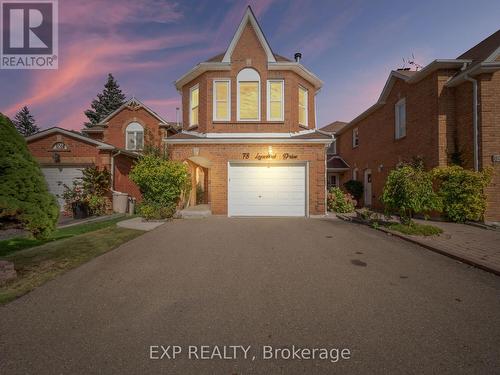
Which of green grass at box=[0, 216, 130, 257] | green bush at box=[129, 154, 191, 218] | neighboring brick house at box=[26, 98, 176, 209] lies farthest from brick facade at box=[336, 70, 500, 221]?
Result: green grass at box=[0, 216, 130, 257]

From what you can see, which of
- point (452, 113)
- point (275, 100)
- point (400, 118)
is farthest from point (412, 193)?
point (400, 118)

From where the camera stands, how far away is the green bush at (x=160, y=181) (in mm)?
10875

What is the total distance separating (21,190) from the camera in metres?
4.14

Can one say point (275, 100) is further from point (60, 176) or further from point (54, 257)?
point (60, 176)

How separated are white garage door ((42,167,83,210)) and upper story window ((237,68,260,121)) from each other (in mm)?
10498

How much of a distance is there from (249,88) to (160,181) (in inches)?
256

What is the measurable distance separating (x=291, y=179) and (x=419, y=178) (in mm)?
5362

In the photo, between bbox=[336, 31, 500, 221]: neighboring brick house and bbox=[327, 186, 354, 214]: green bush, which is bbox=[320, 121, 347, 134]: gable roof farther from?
bbox=[327, 186, 354, 214]: green bush

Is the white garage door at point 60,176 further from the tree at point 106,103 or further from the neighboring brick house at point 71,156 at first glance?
the tree at point 106,103

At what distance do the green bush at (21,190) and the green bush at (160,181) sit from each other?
6.35 m

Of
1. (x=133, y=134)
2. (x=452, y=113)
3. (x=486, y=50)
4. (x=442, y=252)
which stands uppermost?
(x=486, y=50)

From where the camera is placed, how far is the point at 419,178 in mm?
8016

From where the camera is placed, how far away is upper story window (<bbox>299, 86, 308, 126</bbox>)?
1363 cm

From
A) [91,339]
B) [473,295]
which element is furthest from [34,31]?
[473,295]
